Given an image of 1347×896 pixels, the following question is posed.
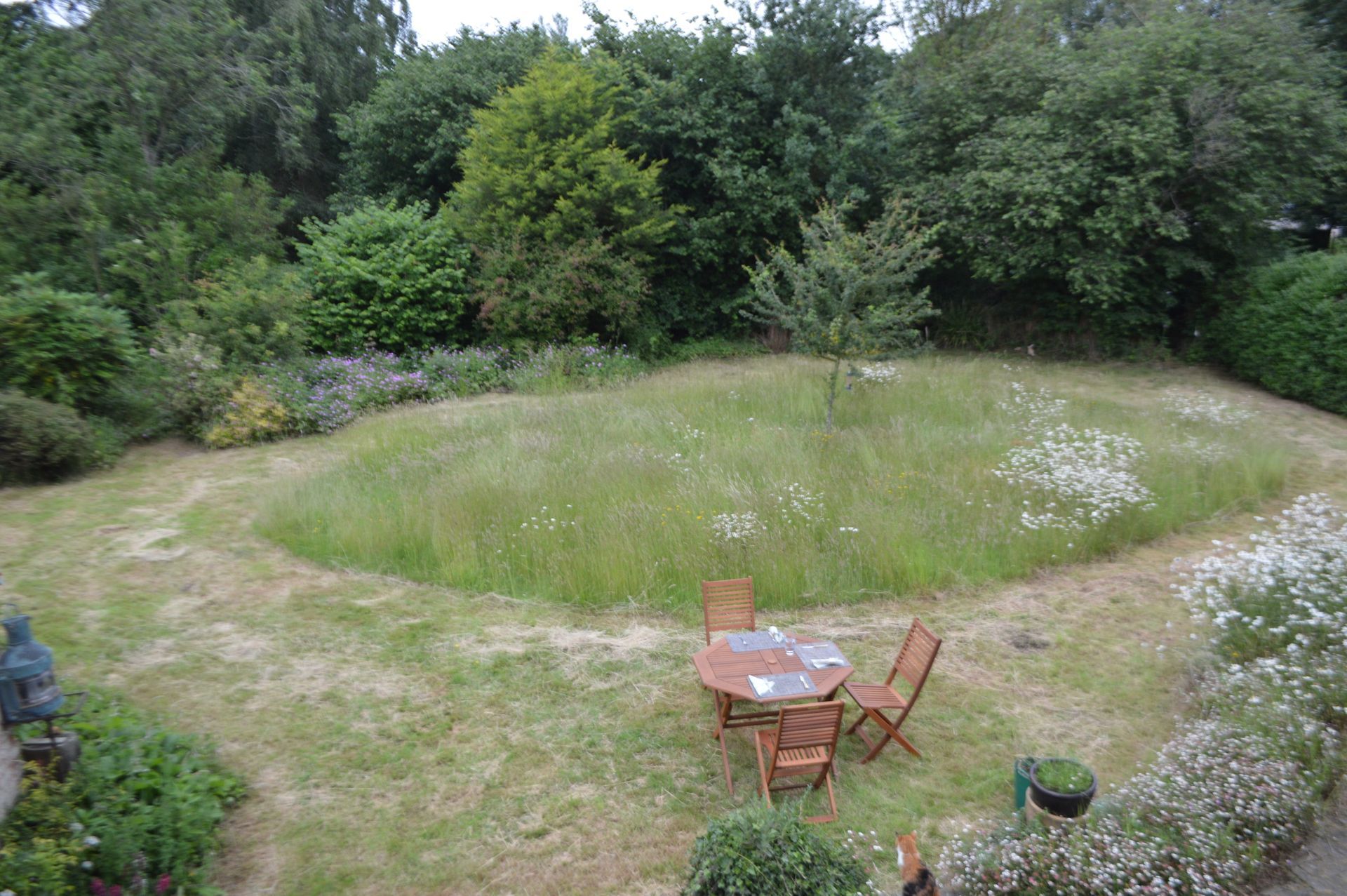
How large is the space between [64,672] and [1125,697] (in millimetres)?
7607

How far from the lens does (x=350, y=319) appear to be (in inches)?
682

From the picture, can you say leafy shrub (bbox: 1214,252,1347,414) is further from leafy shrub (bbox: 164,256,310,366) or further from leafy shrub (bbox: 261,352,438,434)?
leafy shrub (bbox: 164,256,310,366)

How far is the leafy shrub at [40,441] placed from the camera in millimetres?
9977

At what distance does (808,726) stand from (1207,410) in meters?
11.5

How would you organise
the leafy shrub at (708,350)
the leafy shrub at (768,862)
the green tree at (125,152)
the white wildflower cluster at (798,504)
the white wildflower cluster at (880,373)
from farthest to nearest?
the leafy shrub at (708,350), the green tree at (125,152), the white wildflower cluster at (880,373), the white wildflower cluster at (798,504), the leafy shrub at (768,862)

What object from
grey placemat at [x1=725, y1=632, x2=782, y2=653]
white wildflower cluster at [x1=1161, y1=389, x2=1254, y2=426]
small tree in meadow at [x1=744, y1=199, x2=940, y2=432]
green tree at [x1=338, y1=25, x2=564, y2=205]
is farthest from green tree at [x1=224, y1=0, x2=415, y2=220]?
white wildflower cluster at [x1=1161, y1=389, x2=1254, y2=426]

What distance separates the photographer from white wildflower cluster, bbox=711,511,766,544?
8.12m

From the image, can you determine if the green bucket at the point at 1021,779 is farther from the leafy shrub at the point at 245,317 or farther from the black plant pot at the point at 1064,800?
the leafy shrub at the point at 245,317

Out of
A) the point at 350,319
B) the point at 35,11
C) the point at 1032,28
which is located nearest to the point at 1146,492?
the point at 350,319

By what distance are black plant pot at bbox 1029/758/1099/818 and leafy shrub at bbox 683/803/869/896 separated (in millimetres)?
1149

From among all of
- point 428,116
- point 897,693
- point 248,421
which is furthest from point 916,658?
point 428,116

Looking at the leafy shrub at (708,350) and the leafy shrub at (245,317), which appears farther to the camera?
the leafy shrub at (708,350)

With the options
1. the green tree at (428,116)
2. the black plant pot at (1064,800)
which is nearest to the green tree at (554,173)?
the green tree at (428,116)

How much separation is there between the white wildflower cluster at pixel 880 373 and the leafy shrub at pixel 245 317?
9.95m
